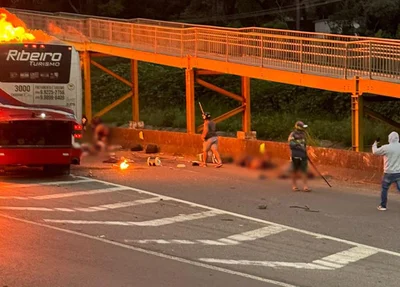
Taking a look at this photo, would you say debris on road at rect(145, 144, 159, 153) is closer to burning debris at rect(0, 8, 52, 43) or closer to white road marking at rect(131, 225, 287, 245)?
burning debris at rect(0, 8, 52, 43)

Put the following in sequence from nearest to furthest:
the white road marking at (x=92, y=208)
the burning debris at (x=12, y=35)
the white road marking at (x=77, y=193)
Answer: the white road marking at (x=92, y=208) → the white road marking at (x=77, y=193) → the burning debris at (x=12, y=35)

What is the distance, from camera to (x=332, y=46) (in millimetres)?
19969

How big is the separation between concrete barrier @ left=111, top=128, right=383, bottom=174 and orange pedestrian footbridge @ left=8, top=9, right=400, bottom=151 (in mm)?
946

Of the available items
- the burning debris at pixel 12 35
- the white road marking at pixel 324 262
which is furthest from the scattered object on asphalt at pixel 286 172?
the burning debris at pixel 12 35

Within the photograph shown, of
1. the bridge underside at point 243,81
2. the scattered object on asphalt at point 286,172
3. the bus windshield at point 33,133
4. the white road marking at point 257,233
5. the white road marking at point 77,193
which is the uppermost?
the bridge underside at point 243,81

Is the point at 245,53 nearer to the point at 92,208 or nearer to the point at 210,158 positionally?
the point at 210,158

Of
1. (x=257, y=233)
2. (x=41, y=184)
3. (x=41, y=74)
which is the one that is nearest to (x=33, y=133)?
(x=41, y=184)

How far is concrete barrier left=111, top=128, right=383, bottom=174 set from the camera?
1761cm

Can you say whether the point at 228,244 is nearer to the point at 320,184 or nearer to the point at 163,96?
the point at 320,184

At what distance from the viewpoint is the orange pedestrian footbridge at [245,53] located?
18445mm

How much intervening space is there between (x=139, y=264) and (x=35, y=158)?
8.91m

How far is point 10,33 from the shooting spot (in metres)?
20.8

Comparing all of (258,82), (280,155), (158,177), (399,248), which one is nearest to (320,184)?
(280,155)

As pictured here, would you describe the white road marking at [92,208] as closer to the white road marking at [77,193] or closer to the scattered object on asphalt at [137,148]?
the white road marking at [77,193]
